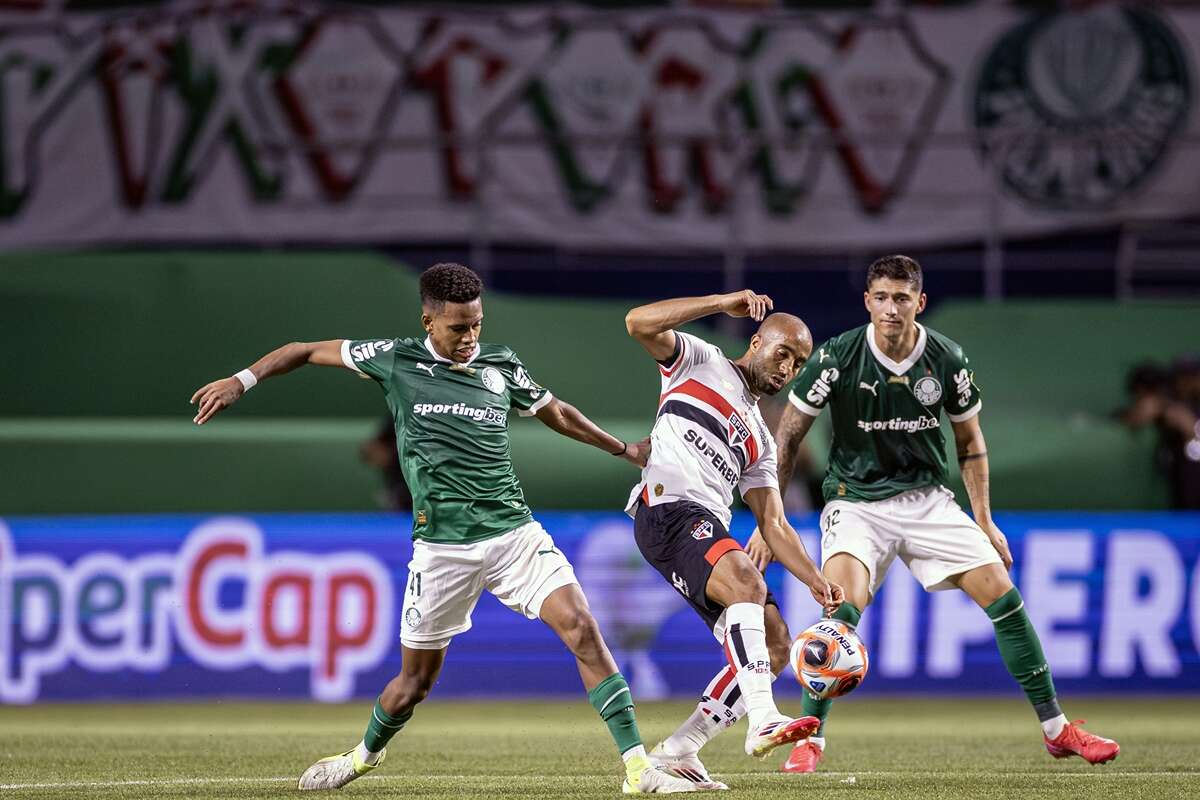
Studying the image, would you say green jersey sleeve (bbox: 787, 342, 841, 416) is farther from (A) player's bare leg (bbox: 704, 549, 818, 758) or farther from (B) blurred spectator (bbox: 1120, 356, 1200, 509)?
(B) blurred spectator (bbox: 1120, 356, 1200, 509)

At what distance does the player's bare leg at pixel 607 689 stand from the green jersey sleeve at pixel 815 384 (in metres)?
1.67

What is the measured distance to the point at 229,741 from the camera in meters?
9.45

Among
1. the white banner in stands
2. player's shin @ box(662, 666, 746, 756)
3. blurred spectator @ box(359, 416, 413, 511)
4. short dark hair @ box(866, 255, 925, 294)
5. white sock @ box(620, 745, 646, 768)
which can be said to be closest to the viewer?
white sock @ box(620, 745, 646, 768)

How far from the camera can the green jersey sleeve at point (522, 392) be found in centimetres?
709

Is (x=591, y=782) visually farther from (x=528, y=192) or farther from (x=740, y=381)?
(x=528, y=192)

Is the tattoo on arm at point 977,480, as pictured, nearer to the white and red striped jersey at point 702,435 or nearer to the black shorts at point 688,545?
the white and red striped jersey at point 702,435

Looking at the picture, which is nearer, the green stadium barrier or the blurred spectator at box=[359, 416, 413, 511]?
the blurred spectator at box=[359, 416, 413, 511]

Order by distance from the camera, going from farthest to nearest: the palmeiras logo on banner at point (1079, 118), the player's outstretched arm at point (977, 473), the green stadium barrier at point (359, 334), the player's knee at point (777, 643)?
1. the palmeiras logo on banner at point (1079, 118)
2. the green stadium barrier at point (359, 334)
3. the player's outstretched arm at point (977, 473)
4. the player's knee at point (777, 643)

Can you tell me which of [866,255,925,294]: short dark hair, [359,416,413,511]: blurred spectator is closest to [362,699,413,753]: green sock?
[866,255,925,294]: short dark hair

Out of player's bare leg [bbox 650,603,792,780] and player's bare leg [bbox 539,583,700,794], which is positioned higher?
player's bare leg [bbox 539,583,700,794]

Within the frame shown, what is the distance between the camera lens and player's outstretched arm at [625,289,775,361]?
664 cm

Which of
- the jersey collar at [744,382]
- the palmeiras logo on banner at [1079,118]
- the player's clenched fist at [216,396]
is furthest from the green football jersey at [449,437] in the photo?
the palmeiras logo on banner at [1079,118]

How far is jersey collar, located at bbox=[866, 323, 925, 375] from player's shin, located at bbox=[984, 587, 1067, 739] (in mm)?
1123

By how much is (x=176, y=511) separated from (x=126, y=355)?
91.3 inches
